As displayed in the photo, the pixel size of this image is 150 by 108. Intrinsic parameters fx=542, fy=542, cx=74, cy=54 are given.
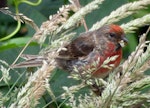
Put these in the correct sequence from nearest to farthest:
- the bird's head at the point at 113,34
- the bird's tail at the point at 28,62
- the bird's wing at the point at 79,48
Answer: the bird's tail at the point at 28,62 → the bird's head at the point at 113,34 → the bird's wing at the point at 79,48

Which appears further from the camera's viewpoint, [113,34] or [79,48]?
[79,48]

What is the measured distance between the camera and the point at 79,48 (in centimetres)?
350

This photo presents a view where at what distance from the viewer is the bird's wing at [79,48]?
11.3ft

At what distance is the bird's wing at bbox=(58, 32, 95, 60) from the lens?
3449 millimetres

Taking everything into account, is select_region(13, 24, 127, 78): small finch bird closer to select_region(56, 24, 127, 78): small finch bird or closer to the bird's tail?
select_region(56, 24, 127, 78): small finch bird

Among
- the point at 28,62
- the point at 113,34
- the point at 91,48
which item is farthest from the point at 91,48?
the point at 28,62

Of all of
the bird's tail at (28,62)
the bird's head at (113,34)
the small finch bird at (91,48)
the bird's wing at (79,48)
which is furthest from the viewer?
the bird's wing at (79,48)

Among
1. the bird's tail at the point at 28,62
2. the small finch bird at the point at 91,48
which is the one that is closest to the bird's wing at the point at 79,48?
the small finch bird at the point at 91,48

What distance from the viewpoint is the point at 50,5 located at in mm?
3365

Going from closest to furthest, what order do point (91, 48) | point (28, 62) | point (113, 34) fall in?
1. point (28, 62)
2. point (113, 34)
3. point (91, 48)

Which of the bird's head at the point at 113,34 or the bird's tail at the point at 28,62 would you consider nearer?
the bird's tail at the point at 28,62

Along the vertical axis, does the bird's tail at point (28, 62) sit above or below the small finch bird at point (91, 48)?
above

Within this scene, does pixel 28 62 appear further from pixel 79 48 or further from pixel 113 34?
pixel 79 48

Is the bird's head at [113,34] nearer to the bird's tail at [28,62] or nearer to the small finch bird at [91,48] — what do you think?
the small finch bird at [91,48]
